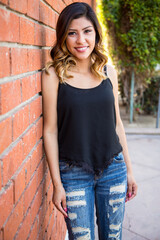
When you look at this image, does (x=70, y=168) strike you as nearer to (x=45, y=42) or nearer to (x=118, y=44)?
(x=45, y=42)

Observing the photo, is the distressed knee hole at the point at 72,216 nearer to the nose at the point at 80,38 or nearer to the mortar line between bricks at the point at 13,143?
the mortar line between bricks at the point at 13,143

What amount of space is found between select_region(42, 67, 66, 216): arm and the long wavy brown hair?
0.06 m

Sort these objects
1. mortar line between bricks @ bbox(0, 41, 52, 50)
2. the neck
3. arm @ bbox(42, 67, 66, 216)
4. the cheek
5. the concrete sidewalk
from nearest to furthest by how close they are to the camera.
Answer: mortar line between bricks @ bbox(0, 41, 52, 50)
arm @ bbox(42, 67, 66, 216)
the cheek
the neck
the concrete sidewalk

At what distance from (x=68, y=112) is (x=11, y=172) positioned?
676 mm

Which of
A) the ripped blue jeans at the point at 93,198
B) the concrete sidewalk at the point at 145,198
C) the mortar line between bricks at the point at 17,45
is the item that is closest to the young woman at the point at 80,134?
the ripped blue jeans at the point at 93,198

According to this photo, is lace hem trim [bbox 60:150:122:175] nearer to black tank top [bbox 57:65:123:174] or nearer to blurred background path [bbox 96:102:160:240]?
black tank top [bbox 57:65:123:174]

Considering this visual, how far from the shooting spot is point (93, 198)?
183 centimetres

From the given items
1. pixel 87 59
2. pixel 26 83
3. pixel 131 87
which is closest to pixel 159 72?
pixel 131 87

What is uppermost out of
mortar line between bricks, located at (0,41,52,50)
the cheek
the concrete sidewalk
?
the cheek

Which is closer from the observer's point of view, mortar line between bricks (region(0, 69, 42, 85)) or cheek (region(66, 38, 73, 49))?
mortar line between bricks (region(0, 69, 42, 85))

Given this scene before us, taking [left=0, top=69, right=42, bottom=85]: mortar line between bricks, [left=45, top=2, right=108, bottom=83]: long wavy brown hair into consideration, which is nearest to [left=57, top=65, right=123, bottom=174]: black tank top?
[left=45, top=2, right=108, bottom=83]: long wavy brown hair

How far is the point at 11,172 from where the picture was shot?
1.10 meters

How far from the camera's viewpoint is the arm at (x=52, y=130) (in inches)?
65.7

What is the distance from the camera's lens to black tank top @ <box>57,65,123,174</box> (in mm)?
1693
